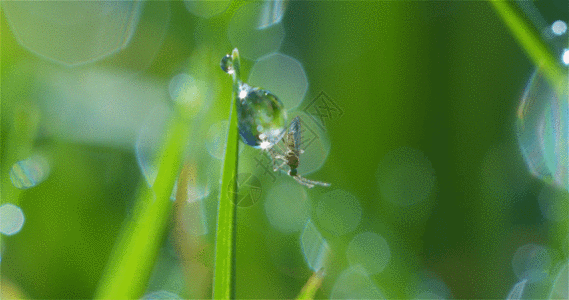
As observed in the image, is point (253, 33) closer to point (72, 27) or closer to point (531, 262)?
point (72, 27)

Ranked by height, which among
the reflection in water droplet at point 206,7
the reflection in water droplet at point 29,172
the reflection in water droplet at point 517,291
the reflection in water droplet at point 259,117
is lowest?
the reflection in water droplet at point 517,291

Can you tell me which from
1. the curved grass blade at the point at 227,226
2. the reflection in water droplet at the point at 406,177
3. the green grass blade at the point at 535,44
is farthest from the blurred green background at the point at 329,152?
the curved grass blade at the point at 227,226

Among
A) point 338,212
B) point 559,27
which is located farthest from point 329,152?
point 559,27

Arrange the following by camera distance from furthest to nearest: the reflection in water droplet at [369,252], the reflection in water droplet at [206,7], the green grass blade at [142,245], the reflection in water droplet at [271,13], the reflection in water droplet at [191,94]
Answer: the reflection in water droplet at [271,13], the reflection in water droplet at [206,7], the reflection in water droplet at [369,252], the reflection in water droplet at [191,94], the green grass blade at [142,245]

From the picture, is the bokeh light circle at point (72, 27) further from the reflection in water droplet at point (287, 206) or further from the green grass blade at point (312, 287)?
the green grass blade at point (312, 287)

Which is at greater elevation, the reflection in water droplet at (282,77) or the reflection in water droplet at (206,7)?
the reflection in water droplet at (206,7)

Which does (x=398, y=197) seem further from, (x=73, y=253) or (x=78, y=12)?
(x=78, y=12)

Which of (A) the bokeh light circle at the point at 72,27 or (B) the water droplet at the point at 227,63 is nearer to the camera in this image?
(B) the water droplet at the point at 227,63
